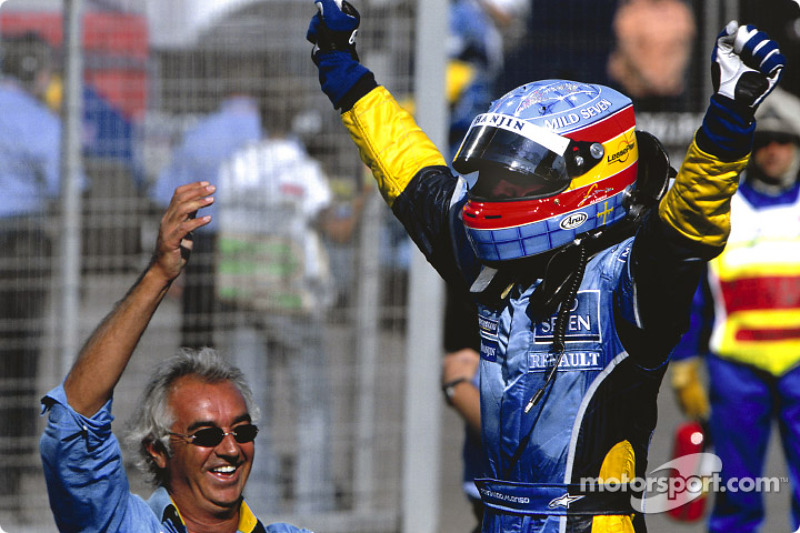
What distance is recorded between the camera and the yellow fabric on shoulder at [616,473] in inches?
108

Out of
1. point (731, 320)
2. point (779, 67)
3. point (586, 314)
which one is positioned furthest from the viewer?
point (731, 320)

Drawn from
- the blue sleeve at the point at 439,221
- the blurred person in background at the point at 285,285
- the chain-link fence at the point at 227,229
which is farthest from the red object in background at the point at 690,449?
the blue sleeve at the point at 439,221

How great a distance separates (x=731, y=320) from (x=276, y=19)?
257 cm

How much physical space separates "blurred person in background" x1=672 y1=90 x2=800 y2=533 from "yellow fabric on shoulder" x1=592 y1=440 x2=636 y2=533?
2.82 meters

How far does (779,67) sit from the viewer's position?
2.29 m

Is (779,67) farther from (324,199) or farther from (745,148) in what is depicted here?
(324,199)

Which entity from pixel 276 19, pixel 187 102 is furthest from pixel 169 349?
pixel 276 19

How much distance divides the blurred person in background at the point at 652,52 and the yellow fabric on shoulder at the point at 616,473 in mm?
3625

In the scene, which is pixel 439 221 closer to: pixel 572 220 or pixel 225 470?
pixel 572 220

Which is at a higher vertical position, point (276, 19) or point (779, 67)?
point (276, 19)

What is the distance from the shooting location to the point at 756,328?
5.49 m

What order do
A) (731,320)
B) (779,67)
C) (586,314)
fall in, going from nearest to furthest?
1. (779,67)
2. (586,314)
3. (731,320)

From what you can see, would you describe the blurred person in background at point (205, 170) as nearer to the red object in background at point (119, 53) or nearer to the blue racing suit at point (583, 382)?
the red object in background at point (119, 53)

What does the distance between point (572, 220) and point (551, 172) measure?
122mm
